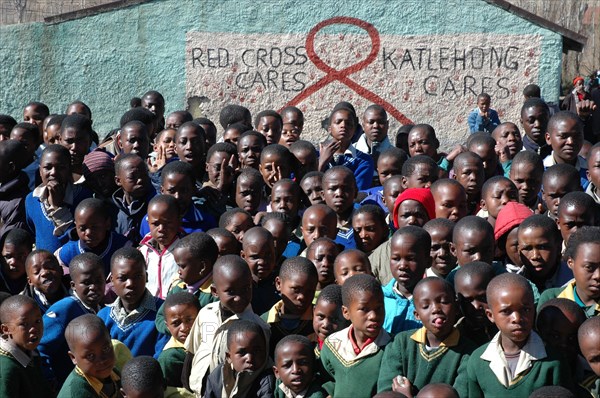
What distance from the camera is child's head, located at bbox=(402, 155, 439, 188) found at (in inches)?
272

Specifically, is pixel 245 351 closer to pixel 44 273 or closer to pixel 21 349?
pixel 21 349

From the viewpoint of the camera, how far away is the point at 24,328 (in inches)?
207

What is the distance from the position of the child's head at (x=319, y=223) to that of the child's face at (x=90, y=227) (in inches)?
46.6

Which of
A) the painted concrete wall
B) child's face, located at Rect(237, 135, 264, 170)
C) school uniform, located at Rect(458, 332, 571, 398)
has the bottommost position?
school uniform, located at Rect(458, 332, 571, 398)

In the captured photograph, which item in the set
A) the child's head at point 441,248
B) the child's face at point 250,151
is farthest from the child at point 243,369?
the child's face at point 250,151

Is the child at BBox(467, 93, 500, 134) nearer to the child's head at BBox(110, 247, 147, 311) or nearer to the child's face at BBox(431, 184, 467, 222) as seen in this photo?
the child's face at BBox(431, 184, 467, 222)

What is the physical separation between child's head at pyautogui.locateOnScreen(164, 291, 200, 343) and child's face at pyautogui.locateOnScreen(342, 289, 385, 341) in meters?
0.88

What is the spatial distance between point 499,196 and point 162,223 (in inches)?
76.8

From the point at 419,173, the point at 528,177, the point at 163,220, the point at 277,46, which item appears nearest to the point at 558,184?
the point at 528,177

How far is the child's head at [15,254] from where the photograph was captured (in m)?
6.39

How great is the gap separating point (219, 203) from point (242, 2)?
4.76 metres

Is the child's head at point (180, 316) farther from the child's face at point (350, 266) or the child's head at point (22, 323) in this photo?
the child's face at point (350, 266)

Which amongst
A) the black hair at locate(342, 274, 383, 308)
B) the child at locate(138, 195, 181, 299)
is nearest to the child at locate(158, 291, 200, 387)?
the child at locate(138, 195, 181, 299)

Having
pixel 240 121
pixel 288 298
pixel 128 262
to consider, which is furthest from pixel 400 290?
pixel 240 121
